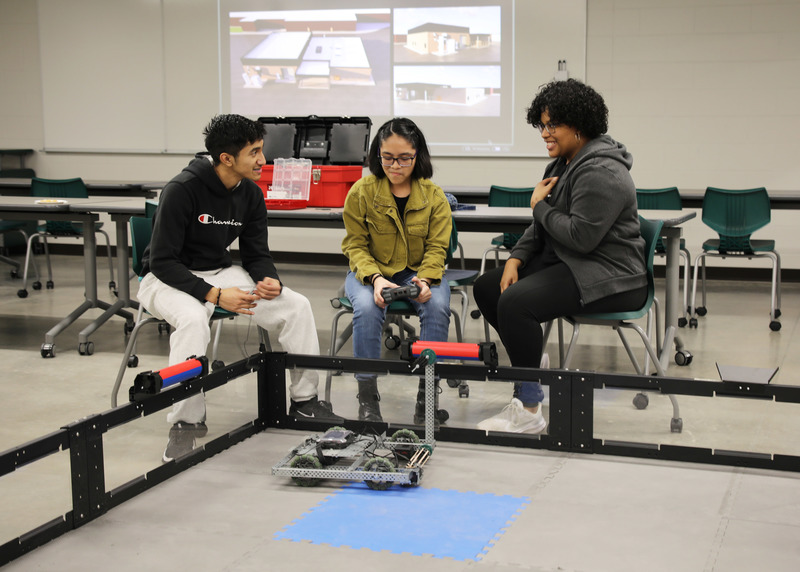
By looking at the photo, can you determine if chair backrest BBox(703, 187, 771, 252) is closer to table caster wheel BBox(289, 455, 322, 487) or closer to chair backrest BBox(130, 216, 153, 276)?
chair backrest BBox(130, 216, 153, 276)

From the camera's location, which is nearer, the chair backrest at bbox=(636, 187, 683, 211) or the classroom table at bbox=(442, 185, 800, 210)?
the chair backrest at bbox=(636, 187, 683, 211)

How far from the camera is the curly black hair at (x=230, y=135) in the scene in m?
2.70

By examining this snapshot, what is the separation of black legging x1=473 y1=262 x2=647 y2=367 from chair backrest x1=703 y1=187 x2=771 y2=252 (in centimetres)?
215

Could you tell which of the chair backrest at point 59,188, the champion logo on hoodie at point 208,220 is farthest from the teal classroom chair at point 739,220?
the chair backrest at point 59,188

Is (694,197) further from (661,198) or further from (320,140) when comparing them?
(320,140)

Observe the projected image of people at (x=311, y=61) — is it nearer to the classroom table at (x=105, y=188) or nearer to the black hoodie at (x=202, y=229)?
the classroom table at (x=105, y=188)

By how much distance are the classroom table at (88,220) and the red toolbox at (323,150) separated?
66 cm

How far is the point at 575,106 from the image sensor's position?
8.50ft

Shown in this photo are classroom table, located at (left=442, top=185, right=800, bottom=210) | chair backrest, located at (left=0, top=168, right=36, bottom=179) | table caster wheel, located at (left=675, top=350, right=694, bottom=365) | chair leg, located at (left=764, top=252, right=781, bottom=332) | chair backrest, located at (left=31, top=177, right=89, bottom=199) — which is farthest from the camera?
chair backrest, located at (left=0, top=168, right=36, bottom=179)

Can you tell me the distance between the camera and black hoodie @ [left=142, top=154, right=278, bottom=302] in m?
2.67

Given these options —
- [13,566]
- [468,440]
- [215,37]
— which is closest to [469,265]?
[215,37]

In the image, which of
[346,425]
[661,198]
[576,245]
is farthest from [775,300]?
[346,425]

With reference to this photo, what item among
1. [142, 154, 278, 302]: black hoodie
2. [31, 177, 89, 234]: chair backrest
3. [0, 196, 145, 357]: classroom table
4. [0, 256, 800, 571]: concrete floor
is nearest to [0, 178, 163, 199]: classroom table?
[31, 177, 89, 234]: chair backrest

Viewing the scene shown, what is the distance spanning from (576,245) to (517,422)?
1.82 ft
